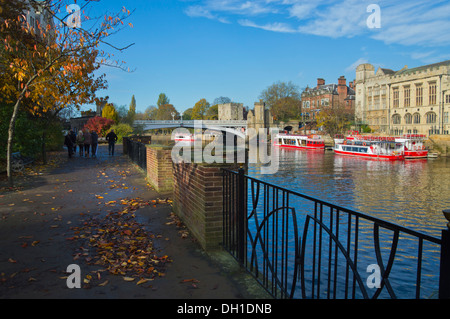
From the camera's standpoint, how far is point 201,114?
432ft

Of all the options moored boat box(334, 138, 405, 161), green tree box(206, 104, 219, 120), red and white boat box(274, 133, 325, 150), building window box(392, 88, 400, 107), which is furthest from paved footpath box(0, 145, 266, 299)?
green tree box(206, 104, 219, 120)

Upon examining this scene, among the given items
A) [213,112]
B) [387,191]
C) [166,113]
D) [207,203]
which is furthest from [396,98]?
[166,113]

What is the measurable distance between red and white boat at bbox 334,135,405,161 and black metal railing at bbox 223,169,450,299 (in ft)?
115

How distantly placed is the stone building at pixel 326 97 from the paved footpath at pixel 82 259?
87.2m

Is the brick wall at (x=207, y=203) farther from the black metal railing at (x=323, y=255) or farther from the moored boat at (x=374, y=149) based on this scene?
the moored boat at (x=374, y=149)

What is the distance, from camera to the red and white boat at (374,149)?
150 feet

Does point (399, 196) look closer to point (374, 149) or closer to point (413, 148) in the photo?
point (374, 149)

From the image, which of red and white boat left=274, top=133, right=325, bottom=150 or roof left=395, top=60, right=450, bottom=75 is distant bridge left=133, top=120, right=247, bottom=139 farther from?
roof left=395, top=60, right=450, bottom=75

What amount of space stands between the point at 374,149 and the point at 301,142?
66.0 feet

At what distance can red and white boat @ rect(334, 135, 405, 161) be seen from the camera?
150ft

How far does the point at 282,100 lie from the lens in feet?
335

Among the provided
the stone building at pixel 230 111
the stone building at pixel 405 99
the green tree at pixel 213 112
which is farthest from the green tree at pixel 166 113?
the stone building at pixel 405 99
